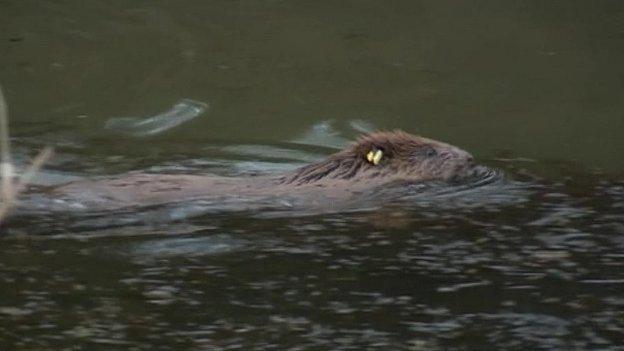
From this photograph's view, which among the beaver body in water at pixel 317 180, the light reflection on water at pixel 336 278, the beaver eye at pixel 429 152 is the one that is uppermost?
the beaver eye at pixel 429 152

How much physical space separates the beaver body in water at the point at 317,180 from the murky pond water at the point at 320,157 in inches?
→ 6.3

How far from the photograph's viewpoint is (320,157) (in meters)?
7.58

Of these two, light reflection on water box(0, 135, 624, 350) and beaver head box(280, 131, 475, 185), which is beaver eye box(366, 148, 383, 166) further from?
light reflection on water box(0, 135, 624, 350)

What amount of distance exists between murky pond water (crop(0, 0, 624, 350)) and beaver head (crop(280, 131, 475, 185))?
0.57 feet

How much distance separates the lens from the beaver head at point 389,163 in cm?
655

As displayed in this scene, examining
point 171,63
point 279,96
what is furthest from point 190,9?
point 279,96

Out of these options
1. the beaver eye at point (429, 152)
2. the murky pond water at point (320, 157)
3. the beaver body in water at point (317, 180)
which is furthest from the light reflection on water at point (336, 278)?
the beaver eye at point (429, 152)

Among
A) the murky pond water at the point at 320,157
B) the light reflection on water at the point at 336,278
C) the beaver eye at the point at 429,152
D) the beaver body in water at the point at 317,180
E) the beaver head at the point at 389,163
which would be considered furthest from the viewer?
the beaver eye at the point at 429,152

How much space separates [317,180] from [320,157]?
109 centimetres

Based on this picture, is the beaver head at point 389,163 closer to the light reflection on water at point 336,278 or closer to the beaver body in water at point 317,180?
the beaver body in water at point 317,180

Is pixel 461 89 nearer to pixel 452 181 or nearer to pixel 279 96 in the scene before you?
pixel 279 96

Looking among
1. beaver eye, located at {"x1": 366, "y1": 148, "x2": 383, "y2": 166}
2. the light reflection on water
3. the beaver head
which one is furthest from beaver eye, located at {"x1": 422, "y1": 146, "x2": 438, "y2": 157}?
the light reflection on water

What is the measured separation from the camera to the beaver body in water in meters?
6.08

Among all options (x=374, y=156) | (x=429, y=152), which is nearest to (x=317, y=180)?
(x=374, y=156)
